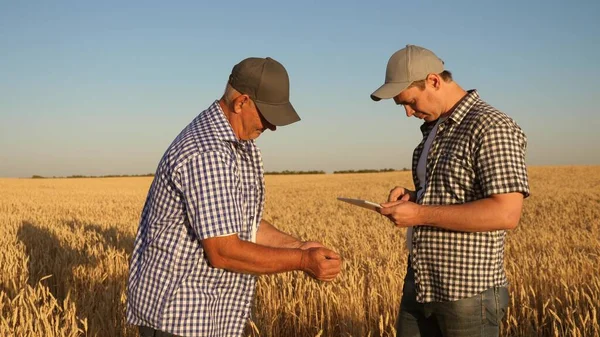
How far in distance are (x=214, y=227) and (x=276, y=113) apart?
1.76ft

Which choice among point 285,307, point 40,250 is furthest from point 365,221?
point 285,307

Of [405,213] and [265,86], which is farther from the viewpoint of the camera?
[405,213]

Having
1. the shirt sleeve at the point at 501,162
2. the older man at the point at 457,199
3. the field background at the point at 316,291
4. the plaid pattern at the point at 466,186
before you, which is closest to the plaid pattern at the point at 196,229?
the older man at the point at 457,199

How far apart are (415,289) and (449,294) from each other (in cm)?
22

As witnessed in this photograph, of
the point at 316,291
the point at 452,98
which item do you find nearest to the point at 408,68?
the point at 452,98

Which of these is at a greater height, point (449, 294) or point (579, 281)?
point (449, 294)

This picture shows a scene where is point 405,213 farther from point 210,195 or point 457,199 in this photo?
point 210,195

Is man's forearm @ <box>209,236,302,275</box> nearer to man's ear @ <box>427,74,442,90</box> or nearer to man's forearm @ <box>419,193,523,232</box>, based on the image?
man's forearm @ <box>419,193,523,232</box>

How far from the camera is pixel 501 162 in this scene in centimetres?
268

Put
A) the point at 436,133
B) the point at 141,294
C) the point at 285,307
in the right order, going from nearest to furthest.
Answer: the point at 141,294, the point at 436,133, the point at 285,307

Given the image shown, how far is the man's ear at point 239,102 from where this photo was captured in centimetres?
250

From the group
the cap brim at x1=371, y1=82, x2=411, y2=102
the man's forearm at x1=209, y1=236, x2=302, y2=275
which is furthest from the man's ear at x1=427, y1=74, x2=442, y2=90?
the man's forearm at x1=209, y1=236, x2=302, y2=275

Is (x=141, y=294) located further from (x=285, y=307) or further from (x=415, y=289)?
(x=285, y=307)

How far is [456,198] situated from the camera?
2826 millimetres
